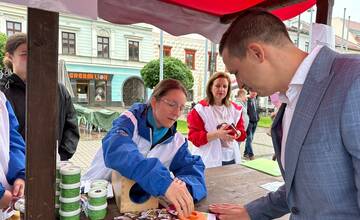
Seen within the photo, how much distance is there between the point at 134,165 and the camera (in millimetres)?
1252

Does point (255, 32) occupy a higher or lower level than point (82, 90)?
higher

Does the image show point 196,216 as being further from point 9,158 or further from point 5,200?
point 9,158

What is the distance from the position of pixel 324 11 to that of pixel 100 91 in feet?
65.4

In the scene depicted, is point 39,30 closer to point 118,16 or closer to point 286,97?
point 286,97

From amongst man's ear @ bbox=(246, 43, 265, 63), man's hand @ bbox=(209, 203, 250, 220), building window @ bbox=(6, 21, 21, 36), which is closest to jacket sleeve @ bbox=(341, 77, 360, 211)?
man's ear @ bbox=(246, 43, 265, 63)

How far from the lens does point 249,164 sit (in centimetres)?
232

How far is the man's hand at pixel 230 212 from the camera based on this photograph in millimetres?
1270

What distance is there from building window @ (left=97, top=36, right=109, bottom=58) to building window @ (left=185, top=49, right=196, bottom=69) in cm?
581

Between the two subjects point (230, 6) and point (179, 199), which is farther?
point (230, 6)

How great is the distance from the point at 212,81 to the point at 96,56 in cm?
1818

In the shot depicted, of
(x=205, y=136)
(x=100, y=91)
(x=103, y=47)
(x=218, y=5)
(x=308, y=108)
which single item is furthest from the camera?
(x=100, y=91)

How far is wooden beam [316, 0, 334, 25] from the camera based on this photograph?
74.5 inches

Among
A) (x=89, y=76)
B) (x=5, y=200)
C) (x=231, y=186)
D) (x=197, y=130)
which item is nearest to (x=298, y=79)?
(x=231, y=186)

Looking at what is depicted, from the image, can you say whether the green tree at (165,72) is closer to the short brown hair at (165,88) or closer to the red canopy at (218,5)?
the red canopy at (218,5)
